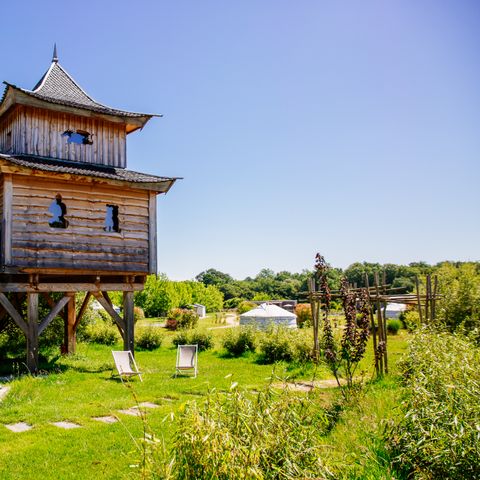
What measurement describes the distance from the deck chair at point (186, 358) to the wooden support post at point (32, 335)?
12.4ft

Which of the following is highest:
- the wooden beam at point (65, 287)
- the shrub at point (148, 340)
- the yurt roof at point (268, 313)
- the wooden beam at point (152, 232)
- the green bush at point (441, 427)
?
the wooden beam at point (152, 232)

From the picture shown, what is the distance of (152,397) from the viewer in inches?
425

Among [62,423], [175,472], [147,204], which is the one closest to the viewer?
[175,472]

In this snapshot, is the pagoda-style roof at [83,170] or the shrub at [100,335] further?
the shrub at [100,335]

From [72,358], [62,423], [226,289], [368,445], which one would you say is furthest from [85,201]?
[226,289]

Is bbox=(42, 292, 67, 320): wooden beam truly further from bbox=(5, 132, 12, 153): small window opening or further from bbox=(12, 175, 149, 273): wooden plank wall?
bbox=(5, 132, 12, 153): small window opening

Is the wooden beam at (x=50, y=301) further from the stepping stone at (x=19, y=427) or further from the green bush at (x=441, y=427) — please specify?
the green bush at (x=441, y=427)

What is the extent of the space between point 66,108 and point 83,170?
201cm

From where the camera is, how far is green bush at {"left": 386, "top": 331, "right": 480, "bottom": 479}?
14.2 ft

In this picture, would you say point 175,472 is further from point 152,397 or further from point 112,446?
point 152,397

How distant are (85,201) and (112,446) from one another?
864 centimetres

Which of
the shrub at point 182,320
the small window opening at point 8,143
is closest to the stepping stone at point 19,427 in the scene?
the small window opening at point 8,143

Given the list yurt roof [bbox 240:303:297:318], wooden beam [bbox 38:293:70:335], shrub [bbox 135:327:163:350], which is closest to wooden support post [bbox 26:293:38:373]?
wooden beam [bbox 38:293:70:335]

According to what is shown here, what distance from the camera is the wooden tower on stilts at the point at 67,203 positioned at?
13312 mm
